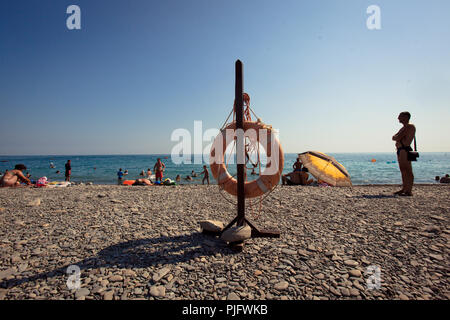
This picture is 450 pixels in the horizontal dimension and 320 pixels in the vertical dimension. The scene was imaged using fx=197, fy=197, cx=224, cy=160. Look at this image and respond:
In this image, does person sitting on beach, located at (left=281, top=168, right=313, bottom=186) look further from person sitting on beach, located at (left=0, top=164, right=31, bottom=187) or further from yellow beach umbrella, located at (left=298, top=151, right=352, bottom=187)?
person sitting on beach, located at (left=0, top=164, right=31, bottom=187)

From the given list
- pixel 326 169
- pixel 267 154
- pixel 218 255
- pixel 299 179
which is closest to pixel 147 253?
pixel 218 255

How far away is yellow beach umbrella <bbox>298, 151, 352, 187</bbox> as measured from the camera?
1110 cm

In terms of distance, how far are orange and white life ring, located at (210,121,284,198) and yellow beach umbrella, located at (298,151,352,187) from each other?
859cm

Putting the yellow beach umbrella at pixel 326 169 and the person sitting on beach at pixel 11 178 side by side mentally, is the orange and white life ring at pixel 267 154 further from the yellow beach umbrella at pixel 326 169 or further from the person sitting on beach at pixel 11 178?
the person sitting on beach at pixel 11 178

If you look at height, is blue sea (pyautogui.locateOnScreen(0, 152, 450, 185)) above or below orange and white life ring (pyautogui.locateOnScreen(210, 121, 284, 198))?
below

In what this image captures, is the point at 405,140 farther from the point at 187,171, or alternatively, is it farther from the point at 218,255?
the point at 187,171

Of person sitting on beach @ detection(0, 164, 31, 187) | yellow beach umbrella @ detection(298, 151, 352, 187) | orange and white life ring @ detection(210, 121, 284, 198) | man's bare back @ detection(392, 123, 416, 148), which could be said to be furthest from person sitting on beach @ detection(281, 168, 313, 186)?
person sitting on beach @ detection(0, 164, 31, 187)

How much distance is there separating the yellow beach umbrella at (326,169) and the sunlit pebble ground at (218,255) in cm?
518

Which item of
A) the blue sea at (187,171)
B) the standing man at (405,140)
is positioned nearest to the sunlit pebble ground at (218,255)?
the standing man at (405,140)
